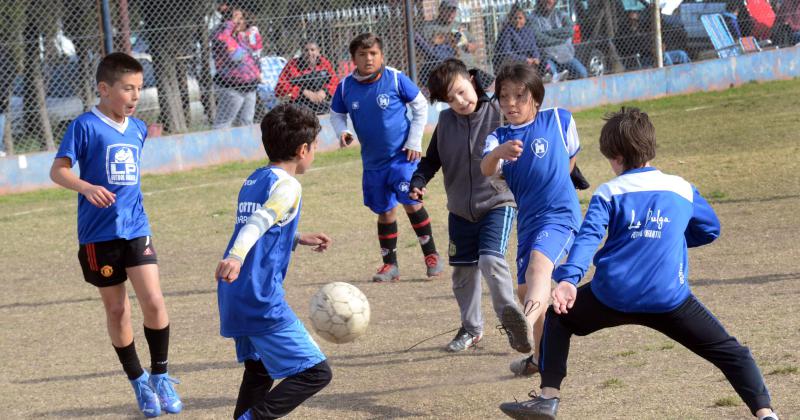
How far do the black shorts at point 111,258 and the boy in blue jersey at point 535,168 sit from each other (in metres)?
1.77

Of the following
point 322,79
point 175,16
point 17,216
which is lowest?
point 17,216

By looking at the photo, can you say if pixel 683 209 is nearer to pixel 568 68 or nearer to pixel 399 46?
pixel 399 46

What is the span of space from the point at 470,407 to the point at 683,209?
4.95 ft

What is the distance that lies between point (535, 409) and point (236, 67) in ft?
37.4

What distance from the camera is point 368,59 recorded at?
844 cm

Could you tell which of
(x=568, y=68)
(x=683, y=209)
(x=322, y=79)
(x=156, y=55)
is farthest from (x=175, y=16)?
(x=683, y=209)

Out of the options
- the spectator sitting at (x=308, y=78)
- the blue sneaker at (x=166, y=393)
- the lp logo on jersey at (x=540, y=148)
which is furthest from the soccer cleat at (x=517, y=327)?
the spectator sitting at (x=308, y=78)

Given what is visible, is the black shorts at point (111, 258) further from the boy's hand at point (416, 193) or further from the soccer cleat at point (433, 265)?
the soccer cleat at point (433, 265)

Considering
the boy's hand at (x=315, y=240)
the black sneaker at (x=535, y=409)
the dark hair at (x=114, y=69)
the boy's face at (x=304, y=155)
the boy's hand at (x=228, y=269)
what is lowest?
the black sneaker at (x=535, y=409)

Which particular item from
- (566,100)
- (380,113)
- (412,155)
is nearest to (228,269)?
(412,155)

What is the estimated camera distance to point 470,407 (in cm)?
504

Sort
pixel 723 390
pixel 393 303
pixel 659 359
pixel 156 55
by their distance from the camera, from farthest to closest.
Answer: pixel 156 55, pixel 393 303, pixel 659 359, pixel 723 390

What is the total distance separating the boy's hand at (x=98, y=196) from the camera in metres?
5.16

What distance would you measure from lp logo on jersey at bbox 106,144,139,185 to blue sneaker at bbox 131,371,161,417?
98 centimetres
